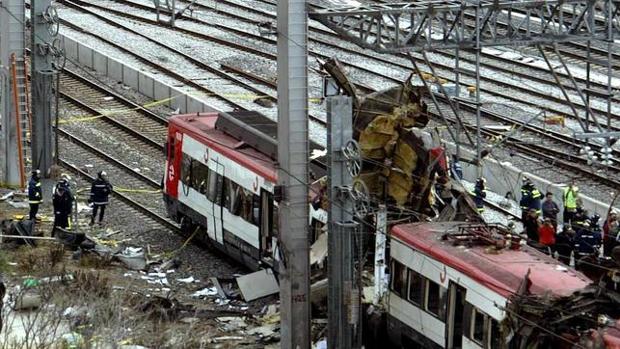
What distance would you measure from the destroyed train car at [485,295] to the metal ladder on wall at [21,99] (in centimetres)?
1407

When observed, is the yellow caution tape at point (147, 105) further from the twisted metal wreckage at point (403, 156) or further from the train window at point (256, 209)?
the twisted metal wreckage at point (403, 156)

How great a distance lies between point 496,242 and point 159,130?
19304 mm

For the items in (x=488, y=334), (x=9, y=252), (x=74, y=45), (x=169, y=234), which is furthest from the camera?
(x=74, y=45)

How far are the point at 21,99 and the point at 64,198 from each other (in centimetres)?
584

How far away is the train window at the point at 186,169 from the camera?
104 feet

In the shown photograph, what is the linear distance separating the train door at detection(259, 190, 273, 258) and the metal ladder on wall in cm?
937

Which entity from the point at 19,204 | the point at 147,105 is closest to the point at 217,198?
the point at 19,204

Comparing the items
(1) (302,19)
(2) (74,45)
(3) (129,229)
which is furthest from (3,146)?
(1) (302,19)

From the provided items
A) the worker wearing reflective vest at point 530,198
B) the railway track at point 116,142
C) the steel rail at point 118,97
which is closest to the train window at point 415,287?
the worker wearing reflective vest at point 530,198

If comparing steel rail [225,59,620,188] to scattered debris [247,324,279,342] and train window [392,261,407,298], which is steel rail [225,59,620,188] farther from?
train window [392,261,407,298]

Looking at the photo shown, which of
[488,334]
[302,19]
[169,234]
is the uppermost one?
[302,19]

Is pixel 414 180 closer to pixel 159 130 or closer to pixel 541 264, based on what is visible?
pixel 541 264

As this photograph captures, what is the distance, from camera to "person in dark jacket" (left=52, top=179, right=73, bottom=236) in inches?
1206

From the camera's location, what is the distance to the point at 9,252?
A: 29812 millimetres
